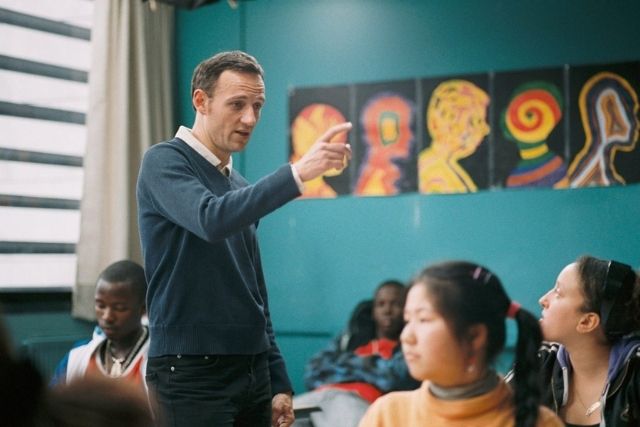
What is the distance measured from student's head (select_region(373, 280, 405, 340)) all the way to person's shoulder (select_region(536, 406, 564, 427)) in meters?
2.75

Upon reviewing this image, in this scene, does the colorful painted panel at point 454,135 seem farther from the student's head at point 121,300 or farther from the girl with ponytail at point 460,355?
the girl with ponytail at point 460,355

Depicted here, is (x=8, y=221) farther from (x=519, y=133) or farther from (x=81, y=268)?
(x=519, y=133)

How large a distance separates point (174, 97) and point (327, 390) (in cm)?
216

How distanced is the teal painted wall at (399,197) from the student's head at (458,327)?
325 cm

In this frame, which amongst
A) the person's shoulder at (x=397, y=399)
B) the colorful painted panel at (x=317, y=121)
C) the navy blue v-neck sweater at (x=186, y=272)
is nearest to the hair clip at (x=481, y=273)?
the person's shoulder at (x=397, y=399)

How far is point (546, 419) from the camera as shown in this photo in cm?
156

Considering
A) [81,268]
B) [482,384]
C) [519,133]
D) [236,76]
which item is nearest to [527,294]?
[519,133]

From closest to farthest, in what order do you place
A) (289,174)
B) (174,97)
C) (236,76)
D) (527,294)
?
(289,174) → (236,76) → (527,294) → (174,97)

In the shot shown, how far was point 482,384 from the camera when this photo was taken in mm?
1535

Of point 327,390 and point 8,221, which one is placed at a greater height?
point 8,221

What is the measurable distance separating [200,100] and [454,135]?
2891 mm

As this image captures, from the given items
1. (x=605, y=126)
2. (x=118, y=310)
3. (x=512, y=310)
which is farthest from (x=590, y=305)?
(x=605, y=126)

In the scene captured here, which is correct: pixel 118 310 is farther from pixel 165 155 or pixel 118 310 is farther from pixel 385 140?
pixel 385 140

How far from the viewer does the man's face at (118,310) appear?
3629 millimetres
